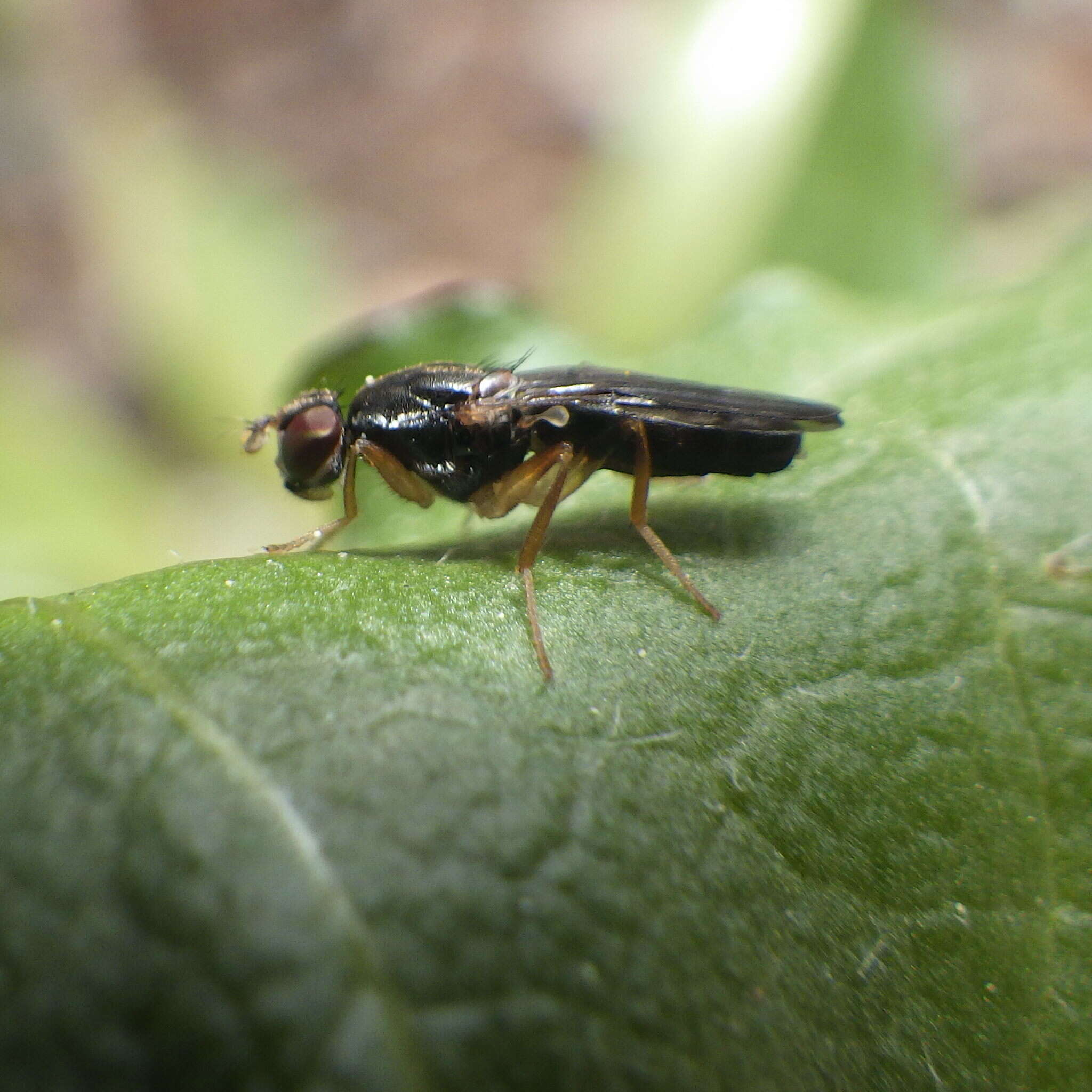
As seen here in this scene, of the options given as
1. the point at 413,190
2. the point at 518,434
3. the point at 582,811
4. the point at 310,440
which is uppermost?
the point at 413,190

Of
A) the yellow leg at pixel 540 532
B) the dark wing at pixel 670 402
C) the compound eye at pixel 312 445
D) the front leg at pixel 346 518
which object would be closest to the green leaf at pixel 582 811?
the yellow leg at pixel 540 532

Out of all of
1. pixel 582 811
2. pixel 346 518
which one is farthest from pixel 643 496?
pixel 582 811

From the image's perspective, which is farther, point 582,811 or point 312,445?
point 312,445

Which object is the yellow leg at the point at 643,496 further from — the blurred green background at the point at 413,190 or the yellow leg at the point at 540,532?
the blurred green background at the point at 413,190

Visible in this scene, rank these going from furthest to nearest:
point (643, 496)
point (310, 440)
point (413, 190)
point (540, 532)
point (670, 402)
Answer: point (413, 190) < point (310, 440) < point (670, 402) < point (643, 496) < point (540, 532)

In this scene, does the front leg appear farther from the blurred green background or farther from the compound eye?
the blurred green background

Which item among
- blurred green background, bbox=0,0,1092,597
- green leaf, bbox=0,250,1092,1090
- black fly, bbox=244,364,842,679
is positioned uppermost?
blurred green background, bbox=0,0,1092,597

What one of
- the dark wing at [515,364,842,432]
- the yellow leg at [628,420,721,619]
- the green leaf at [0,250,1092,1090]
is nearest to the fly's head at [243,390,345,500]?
the dark wing at [515,364,842,432]

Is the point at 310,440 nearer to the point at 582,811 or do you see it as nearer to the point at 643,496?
the point at 643,496
